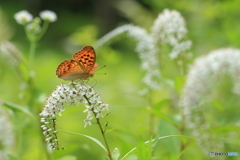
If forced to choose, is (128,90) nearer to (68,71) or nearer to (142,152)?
(68,71)

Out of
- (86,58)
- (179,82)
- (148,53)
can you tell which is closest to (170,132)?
(179,82)

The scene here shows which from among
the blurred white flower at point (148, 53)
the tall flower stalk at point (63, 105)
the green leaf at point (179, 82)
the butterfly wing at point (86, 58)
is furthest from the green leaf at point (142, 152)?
the blurred white flower at point (148, 53)

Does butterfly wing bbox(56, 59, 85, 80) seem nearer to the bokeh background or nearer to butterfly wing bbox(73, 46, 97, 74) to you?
butterfly wing bbox(73, 46, 97, 74)

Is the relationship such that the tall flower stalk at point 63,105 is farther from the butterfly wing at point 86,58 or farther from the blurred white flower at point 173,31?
the blurred white flower at point 173,31

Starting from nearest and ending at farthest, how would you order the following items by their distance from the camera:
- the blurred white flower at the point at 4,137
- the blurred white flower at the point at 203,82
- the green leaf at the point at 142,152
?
the green leaf at the point at 142,152 → the blurred white flower at the point at 4,137 → the blurred white flower at the point at 203,82

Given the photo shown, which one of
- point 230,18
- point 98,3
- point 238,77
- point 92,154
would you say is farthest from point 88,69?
point 98,3

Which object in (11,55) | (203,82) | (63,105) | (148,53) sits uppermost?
(148,53)
